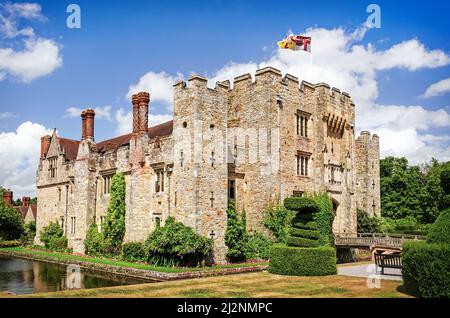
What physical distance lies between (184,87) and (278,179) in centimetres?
812

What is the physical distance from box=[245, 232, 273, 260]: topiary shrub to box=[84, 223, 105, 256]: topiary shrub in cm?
1031

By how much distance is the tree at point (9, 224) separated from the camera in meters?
44.6

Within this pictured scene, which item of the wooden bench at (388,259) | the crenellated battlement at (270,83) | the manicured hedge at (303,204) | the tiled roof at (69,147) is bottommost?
the wooden bench at (388,259)

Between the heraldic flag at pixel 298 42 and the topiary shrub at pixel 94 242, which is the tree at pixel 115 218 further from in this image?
the heraldic flag at pixel 298 42

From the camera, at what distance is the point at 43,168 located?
137 feet

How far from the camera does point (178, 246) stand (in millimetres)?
23656

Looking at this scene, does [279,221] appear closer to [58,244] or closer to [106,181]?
[106,181]

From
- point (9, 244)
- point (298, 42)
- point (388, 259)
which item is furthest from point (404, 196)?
point (9, 244)

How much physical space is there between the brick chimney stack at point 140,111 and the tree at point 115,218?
11.8ft

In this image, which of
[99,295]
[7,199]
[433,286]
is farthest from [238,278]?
[7,199]

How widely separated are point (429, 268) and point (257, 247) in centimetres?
1559

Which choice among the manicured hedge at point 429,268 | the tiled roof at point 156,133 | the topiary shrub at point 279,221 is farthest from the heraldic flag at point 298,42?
the manicured hedge at point 429,268

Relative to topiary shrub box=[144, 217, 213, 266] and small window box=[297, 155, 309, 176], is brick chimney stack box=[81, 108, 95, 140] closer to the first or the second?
topiary shrub box=[144, 217, 213, 266]
